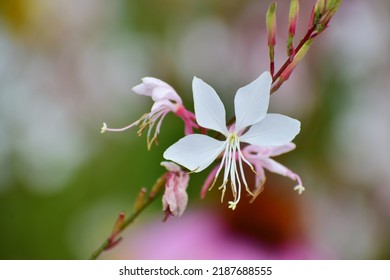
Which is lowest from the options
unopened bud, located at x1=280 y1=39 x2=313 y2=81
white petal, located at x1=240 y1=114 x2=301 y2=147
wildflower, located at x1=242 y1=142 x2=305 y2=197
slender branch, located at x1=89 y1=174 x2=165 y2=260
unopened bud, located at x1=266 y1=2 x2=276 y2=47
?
slender branch, located at x1=89 y1=174 x2=165 y2=260

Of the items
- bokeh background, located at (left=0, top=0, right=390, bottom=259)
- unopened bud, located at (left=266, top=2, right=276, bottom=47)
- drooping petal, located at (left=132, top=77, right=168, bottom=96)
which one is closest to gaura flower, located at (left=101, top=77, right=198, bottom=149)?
drooping petal, located at (left=132, top=77, right=168, bottom=96)

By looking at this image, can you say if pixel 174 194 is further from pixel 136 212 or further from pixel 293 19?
pixel 293 19

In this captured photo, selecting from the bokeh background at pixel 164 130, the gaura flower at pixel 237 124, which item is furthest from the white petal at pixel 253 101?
the bokeh background at pixel 164 130

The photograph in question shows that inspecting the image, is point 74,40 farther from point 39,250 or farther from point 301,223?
point 301,223

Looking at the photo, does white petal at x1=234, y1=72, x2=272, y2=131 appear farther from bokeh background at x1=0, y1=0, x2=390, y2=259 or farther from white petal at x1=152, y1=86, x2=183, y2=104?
bokeh background at x1=0, y1=0, x2=390, y2=259

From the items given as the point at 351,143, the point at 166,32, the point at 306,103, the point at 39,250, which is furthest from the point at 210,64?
the point at 39,250

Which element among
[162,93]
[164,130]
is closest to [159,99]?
[162,93]
